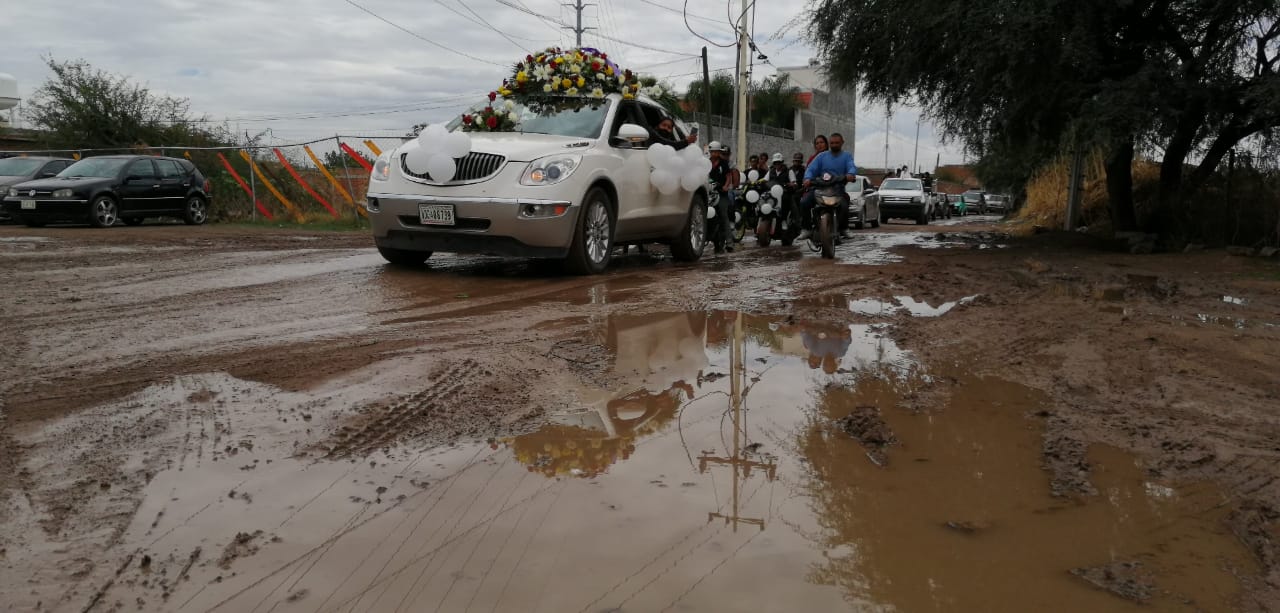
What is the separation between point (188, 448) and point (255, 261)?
7045mm

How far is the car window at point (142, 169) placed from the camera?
17406 mm

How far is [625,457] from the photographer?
360cm

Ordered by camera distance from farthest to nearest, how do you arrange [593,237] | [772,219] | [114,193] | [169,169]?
[169,169], [114,193], [772,219], [593,237]

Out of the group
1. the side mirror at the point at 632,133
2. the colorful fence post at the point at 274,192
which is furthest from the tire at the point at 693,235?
the colorful fence post at the point at 274,192

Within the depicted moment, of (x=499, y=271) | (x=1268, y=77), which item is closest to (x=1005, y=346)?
(x=499, y=271)

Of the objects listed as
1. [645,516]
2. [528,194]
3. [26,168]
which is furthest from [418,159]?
[26,168]

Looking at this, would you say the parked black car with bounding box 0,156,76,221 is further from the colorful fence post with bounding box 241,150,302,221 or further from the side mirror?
the side mirror

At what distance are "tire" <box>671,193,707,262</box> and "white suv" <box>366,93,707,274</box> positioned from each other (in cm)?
162

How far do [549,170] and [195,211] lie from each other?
41.3ft

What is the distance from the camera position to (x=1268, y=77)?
38.3 ft

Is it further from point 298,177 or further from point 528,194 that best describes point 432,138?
point 298,177

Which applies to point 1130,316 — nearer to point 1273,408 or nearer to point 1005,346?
point 1005,346

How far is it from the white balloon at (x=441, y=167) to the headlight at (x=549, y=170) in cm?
62

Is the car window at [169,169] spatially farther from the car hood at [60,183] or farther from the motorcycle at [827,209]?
the motorcycle at [827,209]
